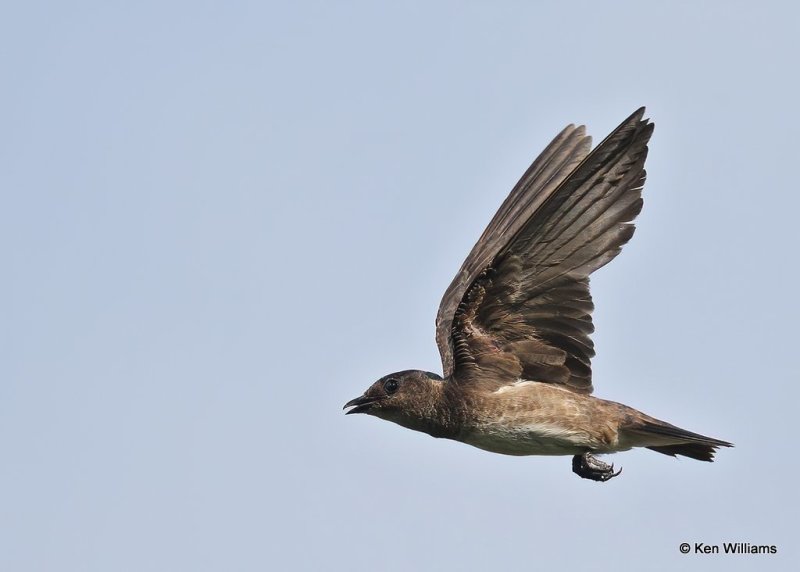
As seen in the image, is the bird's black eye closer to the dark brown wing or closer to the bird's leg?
the dark brown wing

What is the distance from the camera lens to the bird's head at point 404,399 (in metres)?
13.3

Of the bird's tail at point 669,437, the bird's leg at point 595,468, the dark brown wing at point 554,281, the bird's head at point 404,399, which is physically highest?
the dark brown wing at point 554,281

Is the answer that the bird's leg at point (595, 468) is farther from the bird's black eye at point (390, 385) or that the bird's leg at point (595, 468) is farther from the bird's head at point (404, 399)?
the bird's black eye at point (390, 385)

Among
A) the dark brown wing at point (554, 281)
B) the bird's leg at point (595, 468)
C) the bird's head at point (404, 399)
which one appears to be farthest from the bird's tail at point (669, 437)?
the bird's head at point (404, 399)

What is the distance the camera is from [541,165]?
1508cm

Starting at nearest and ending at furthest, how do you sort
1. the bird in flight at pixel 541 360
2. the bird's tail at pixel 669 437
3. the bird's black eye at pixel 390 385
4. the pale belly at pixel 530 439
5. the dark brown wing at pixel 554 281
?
the dark brown wing at pixel 554 281 < the bird in flight at pixel 541 360 < the pale belly at pixel 530 439 < the bird's tail at pixel 669 437 < the bird's black eye at pixel 390 385

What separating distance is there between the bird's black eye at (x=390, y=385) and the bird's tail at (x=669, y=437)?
83.9 inches

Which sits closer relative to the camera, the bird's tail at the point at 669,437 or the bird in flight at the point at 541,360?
the bird in flight at the point at 541,360

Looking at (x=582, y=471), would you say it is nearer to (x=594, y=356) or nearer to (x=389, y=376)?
(x=594, y=356)

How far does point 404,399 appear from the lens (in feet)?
44.0

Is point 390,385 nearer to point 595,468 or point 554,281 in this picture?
point 554,281

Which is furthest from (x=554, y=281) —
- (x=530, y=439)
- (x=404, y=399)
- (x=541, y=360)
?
(x=404, y=399)

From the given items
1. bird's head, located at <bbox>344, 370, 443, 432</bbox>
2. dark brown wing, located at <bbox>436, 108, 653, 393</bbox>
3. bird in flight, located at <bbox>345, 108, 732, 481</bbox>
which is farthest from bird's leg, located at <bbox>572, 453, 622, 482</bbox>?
bird's head, located at <bbox>344, 370, 443, 432</bbox>

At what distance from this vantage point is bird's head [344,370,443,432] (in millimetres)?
13328
